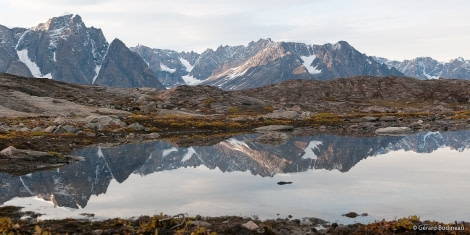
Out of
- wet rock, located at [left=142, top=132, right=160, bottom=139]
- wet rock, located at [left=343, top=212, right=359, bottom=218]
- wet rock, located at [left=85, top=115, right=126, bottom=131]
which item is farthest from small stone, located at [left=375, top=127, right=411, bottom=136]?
wet rock, located at [left=343, top=212, right=359, bottom=218]

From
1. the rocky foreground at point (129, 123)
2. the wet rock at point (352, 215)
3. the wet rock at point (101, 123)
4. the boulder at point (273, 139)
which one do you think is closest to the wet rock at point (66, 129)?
the rocky foreground at point (129, 123)

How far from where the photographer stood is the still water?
2567 cm

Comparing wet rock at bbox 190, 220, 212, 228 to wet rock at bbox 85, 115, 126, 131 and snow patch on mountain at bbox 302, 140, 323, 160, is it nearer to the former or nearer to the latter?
snow patch on mountain at bbox 302, 140, 323, 160

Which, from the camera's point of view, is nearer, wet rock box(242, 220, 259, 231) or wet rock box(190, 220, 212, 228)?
wet rock box(242, 220, 259, 231)

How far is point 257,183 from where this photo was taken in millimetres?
35219

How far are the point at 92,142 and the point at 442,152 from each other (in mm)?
50525

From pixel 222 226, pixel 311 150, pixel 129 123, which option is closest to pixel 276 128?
pixel 311 150

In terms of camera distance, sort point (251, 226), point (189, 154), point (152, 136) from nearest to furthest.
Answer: point (251, 226)
point (189, 154)
point (152, 136)

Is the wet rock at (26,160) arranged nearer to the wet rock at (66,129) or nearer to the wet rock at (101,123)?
the wet rock at (66,129)

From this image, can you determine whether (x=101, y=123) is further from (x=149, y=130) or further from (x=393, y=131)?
(x=393, y=131)

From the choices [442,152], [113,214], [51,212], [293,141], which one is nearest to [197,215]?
[113,214]

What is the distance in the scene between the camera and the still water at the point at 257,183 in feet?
84.2

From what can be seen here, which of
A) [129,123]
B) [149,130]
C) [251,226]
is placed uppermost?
[129,123]

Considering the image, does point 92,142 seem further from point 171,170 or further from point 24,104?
point 24,104
